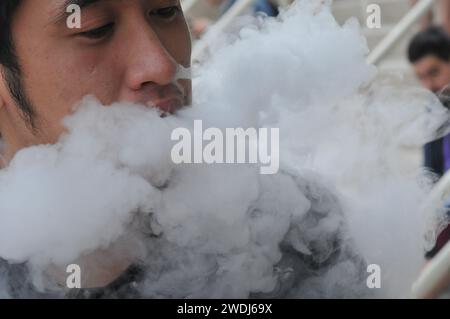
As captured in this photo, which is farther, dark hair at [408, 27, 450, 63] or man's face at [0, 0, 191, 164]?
dark hair at [408, 27, 450, 63]

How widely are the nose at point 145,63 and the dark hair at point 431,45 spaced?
1.69 m

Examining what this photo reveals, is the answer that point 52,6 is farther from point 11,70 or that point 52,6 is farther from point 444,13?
point 444,13

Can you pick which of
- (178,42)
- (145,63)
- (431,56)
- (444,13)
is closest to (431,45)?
(431,56)

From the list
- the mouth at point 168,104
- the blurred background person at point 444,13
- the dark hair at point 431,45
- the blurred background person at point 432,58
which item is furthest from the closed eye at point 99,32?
the blurred background person at point 444,13

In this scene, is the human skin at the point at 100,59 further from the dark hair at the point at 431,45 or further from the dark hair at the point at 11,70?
the dark hair at the point at 431,45

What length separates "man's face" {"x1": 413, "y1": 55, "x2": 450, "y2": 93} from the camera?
226cm

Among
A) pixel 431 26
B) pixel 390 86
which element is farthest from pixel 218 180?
pixel 431 26

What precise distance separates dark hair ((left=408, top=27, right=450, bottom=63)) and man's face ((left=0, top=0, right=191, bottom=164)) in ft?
5.30

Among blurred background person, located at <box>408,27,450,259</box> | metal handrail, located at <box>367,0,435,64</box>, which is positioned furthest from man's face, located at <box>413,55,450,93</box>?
metal handrail, located at <box>367,0,435,64</box>

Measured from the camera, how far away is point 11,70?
1.03 meters

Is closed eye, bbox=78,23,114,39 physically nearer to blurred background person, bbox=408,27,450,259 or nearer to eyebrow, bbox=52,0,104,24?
eyebrow, bbox=52,0,104,24

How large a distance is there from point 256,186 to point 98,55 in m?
0.28

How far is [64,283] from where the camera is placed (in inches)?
38.7
